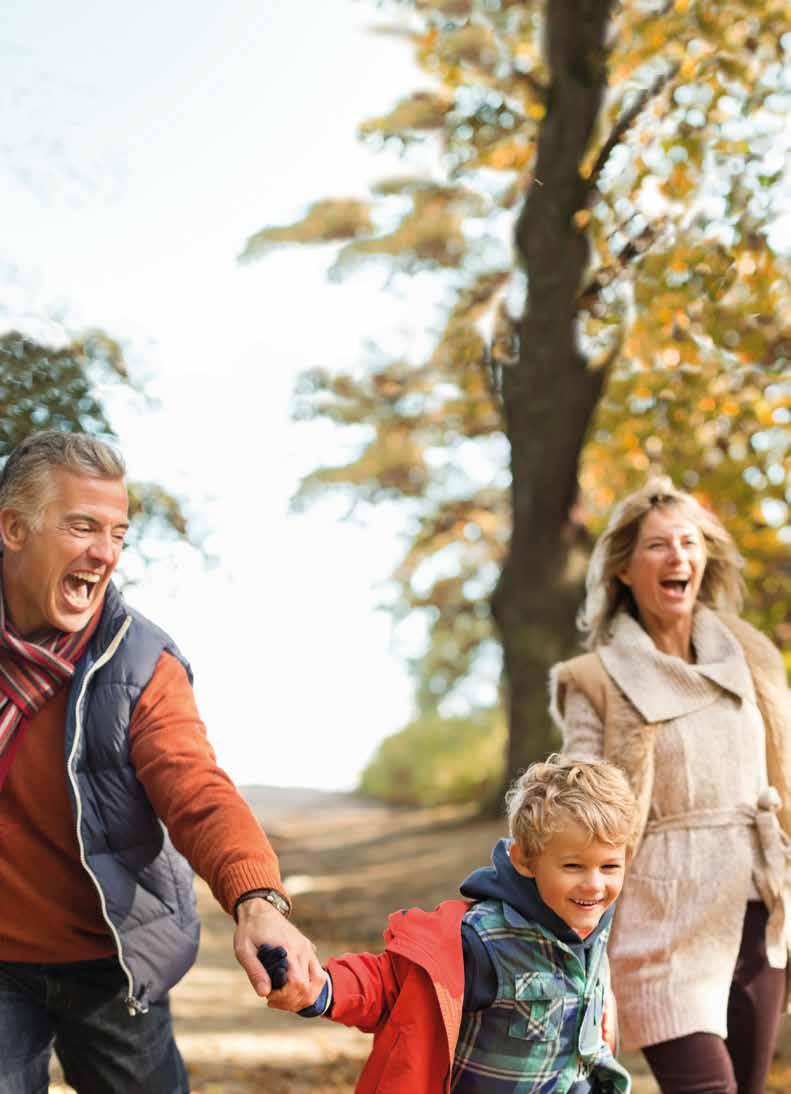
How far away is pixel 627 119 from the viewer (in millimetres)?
8250

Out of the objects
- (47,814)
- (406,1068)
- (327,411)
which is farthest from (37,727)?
(327,411)

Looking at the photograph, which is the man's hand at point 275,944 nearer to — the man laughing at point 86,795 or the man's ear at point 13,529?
the man laughing at point 86,795

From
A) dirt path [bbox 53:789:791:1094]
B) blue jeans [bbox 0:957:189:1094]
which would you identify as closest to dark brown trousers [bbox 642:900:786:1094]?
blue jeans [bbox 0:957:189:1094]

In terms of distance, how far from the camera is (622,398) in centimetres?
Answer: 993

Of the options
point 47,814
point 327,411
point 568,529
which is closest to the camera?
point 47,814

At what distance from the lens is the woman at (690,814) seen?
10.6ft

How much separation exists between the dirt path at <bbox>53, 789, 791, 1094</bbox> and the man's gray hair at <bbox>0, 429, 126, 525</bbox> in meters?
3.15

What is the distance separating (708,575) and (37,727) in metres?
2.01

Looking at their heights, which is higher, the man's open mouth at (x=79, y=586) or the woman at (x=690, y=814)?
the man's open mouth at (x=79, y=586)

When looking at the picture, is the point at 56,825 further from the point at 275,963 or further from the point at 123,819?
the point at 275,963

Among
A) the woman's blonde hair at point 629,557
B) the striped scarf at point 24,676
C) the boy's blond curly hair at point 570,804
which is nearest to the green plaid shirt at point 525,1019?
the boy's blond curly hair at point 570,804

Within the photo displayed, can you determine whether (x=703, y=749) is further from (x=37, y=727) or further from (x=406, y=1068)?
(x=37, y=727)

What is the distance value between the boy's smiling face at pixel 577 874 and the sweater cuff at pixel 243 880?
0.50 metres

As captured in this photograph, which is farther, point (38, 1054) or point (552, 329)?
point (552, 329)
